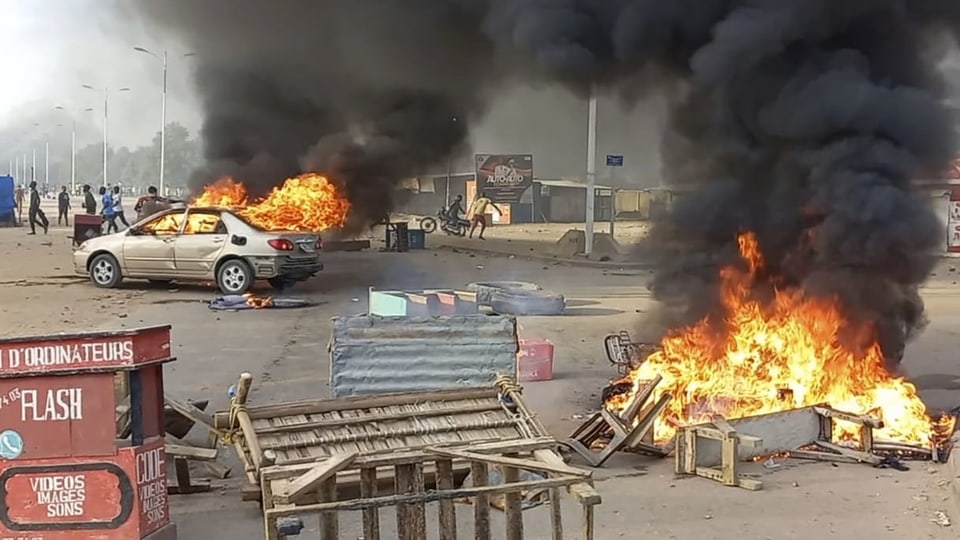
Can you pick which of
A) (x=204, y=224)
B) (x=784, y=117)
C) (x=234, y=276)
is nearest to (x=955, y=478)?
(x=784, y=117)

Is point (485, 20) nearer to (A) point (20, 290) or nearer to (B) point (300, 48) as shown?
(B) point (300, 48)

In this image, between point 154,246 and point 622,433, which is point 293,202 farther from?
point 622,433

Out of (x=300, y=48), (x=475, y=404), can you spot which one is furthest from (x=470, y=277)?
(x=475, y=404)

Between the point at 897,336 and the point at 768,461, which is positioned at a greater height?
the point at 897,336

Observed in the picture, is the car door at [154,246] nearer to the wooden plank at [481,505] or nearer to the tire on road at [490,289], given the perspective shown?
the tire on road at [490,289]

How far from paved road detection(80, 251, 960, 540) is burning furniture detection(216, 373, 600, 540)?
50.7 inches

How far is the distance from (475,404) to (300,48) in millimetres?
14251

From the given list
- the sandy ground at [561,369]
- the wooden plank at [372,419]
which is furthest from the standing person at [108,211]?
the wooden plank at [372,419]

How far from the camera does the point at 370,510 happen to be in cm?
361

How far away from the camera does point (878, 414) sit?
24.1 feet

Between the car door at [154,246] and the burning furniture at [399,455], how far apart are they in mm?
12215

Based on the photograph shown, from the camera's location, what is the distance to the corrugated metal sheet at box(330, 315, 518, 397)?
6.64m

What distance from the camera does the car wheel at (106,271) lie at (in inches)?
640

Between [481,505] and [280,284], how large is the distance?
13043 mm
